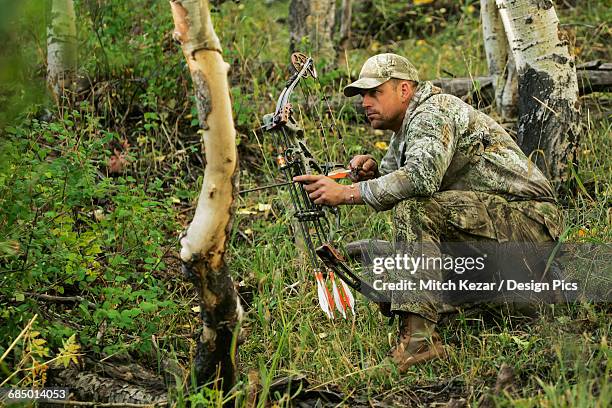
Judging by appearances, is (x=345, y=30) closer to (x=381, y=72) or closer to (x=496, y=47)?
(x=496, y=47)

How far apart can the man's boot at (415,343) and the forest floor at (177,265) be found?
0.22 ft

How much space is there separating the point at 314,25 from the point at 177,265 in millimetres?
3257

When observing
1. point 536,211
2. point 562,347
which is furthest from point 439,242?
point 562,347

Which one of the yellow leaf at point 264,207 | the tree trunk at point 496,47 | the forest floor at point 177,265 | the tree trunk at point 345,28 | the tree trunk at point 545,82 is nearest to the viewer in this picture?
the forest floor at point 177,265

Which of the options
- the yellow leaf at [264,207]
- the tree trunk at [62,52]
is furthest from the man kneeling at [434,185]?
the tree trunk at [62,52]

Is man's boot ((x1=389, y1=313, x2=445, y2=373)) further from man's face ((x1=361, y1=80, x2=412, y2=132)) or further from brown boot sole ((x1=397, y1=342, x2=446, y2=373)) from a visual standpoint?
man's face ((x1=361, y1=80, x2=412, y2=132))

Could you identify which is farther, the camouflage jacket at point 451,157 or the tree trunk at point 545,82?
the tree trunk at point 545,82

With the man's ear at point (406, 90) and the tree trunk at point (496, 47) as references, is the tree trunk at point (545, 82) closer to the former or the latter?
the tree trunk at point (496, 47)

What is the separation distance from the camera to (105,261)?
5.32 metres

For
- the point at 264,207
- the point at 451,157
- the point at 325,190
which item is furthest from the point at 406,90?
the point at 264,207

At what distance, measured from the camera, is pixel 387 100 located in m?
4.68

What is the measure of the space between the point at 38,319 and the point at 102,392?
0.53 m

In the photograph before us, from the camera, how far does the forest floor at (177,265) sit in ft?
12.9

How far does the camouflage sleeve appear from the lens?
4.36 m
